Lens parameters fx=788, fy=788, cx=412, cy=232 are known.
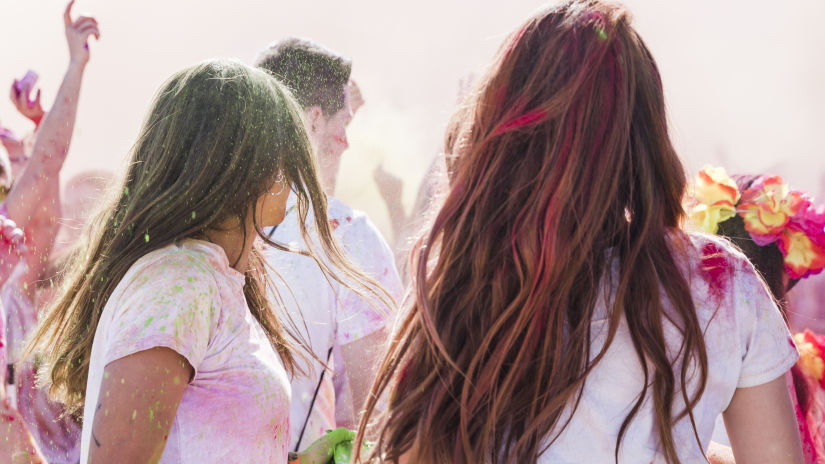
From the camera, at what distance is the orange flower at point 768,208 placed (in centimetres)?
211

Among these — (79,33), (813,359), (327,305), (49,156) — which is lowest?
(813,359)

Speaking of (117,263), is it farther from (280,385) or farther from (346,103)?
(346,103)

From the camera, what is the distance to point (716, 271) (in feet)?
3.62

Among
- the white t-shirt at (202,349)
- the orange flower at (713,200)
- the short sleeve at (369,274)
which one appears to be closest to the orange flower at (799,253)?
the orange flower at (713,200)

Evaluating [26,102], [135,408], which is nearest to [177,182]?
[135,408]

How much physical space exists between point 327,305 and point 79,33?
1.39 m

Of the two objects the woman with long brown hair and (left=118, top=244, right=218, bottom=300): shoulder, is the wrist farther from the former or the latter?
the woman with long brown hair

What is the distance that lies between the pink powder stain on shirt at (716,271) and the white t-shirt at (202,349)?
0.72m

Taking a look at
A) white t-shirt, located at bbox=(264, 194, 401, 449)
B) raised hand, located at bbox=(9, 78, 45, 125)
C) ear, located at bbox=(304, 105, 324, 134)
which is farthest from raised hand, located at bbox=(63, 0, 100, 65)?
white t-shirt, located at bbox=(264, 194, 401, 449)

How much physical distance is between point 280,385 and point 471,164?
1.71 ft

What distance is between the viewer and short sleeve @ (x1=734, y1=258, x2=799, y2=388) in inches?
42.8

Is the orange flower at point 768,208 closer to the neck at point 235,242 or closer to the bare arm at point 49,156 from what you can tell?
the neck at point 235,242

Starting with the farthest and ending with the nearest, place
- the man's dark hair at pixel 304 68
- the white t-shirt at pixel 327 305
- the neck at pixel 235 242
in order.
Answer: the man's dark hair at pixel 304 68 < the white t-shirt at pixel 327 305 < the neck at pixel 235 242

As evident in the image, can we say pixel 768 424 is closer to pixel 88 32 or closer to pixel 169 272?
Result: pixel 169 272
